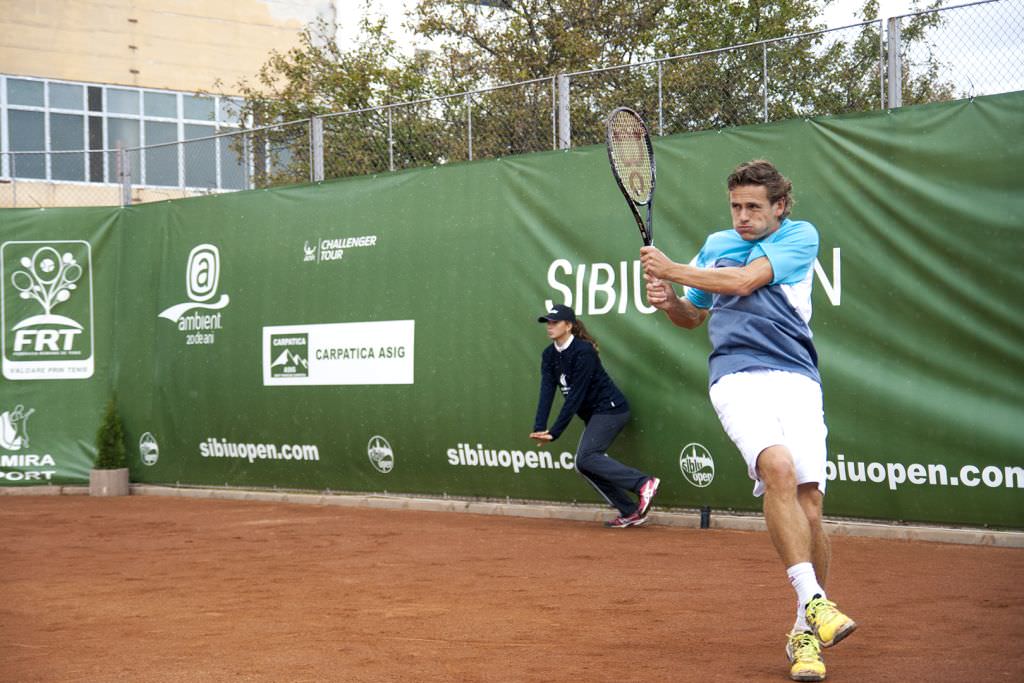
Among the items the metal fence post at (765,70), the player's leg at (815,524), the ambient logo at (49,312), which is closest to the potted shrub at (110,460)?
the ambient logo at (49,312)

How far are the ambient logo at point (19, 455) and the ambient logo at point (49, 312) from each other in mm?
423

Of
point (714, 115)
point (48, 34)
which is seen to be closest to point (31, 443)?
point (714, 115)

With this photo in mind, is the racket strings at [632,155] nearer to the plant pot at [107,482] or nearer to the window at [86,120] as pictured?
the plant pot at [107,482]

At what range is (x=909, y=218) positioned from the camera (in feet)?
27.6

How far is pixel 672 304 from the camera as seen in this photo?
5094mm

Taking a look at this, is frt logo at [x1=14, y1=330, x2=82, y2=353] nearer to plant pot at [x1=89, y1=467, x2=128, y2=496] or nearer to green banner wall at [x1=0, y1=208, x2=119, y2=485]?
green banner wall at [x1=0, y1=208, x2=119, y2=485]

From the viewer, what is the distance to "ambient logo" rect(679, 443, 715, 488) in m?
9.39

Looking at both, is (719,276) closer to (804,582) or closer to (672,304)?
(672,304)

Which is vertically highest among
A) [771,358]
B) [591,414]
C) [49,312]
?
[49,312]

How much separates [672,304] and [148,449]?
9888 millimetres

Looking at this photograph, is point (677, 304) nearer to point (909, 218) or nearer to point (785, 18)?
point (909, 218)

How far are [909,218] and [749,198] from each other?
3.78m

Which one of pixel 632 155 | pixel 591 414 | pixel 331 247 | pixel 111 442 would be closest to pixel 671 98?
pixel 591 414

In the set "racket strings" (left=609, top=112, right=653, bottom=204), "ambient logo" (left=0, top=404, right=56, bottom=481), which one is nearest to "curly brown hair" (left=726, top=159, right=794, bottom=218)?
"racket strings" (left=609, top=112, right=653, bottom=204)
